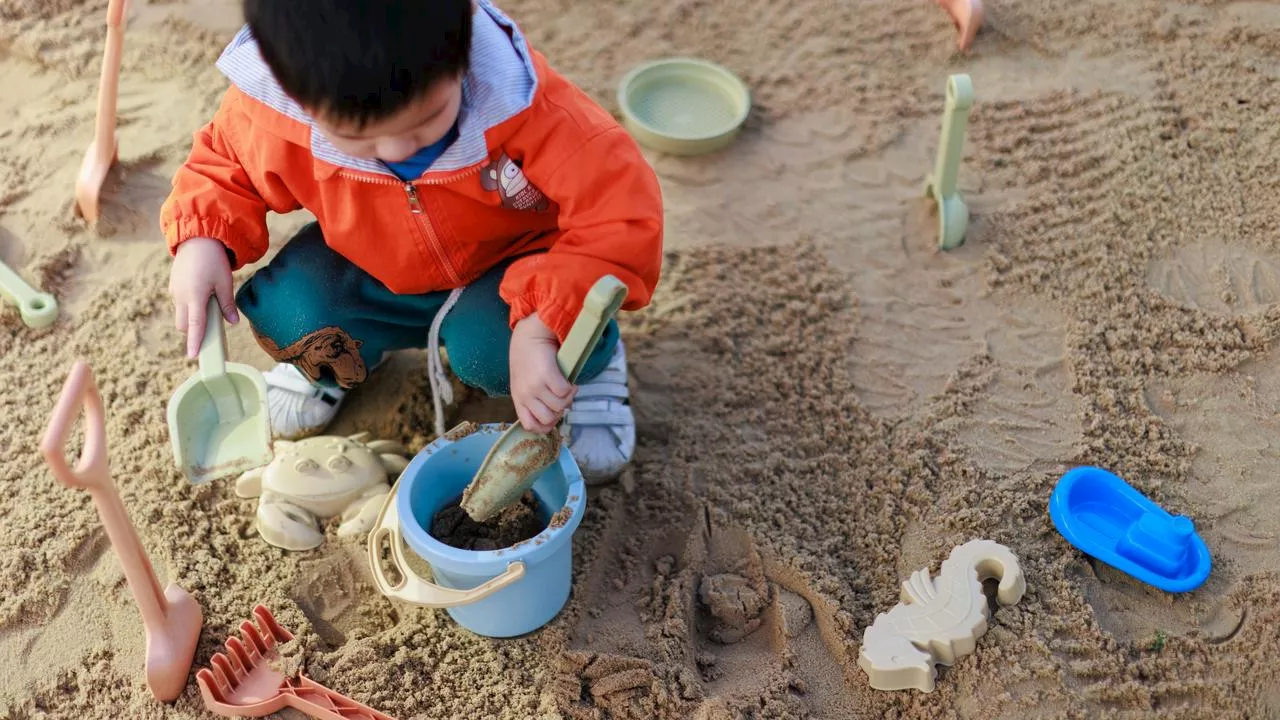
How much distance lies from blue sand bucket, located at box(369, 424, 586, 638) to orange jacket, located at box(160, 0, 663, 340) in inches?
8.4

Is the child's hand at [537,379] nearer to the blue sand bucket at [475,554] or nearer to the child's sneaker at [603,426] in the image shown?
the blue sand bucket at [475,554]

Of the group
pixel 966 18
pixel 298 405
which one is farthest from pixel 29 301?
pixel 966 18

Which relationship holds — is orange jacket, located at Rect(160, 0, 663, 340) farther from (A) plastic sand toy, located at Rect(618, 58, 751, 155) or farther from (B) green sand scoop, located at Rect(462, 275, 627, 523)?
(A) plastic sand toy, located at Rect(618, 58, 751, 155)

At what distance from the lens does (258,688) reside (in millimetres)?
1405

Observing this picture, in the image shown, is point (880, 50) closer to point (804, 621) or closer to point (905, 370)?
point (905, 370)

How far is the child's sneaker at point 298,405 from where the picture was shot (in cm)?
171

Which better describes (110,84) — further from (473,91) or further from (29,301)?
(473,91)

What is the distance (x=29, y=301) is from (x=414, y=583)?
39.0 inches

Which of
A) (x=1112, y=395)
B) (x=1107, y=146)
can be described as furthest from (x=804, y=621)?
(x=1107, y=146)

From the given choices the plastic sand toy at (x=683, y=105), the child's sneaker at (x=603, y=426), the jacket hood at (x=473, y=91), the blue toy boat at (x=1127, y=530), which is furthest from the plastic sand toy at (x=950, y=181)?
the jacket hood at (x=473, y=91)

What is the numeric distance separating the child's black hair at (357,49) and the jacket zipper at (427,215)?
0.88 feet

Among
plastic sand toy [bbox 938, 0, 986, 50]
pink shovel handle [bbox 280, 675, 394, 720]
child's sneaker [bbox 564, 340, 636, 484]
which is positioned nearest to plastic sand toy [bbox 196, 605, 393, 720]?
pink shovel handle [bbox 280, 675, 394, 720]

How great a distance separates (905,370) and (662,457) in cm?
43

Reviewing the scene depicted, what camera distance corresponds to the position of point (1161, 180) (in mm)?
2020
